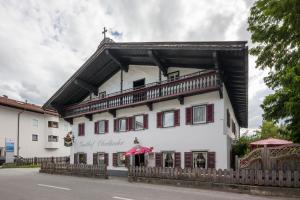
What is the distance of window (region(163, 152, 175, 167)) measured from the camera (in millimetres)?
20969

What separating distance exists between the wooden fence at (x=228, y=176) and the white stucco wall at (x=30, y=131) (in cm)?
2758

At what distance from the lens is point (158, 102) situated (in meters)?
22.4

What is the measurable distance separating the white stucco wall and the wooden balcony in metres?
17.4

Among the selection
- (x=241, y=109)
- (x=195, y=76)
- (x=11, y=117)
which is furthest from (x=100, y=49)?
(x=11, y=117)

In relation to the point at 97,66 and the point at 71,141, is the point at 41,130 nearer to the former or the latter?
the point at 71,141

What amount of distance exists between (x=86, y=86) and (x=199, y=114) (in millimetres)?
11614

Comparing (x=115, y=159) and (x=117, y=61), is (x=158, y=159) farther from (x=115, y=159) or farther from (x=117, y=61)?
(x=117, y=61)

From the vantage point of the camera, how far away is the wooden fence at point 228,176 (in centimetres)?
1369

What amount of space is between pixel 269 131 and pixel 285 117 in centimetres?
3635

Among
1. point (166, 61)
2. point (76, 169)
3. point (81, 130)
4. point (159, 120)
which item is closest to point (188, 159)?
point (159, 120)

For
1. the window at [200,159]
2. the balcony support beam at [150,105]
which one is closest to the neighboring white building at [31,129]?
the balcony support beam at [150,105]

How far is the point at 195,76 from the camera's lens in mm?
19438

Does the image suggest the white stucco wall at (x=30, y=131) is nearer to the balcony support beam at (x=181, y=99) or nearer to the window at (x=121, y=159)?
the window at (x=121, y=159)

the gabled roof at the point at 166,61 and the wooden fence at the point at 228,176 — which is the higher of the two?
the gabled roof at the point at 166,61
